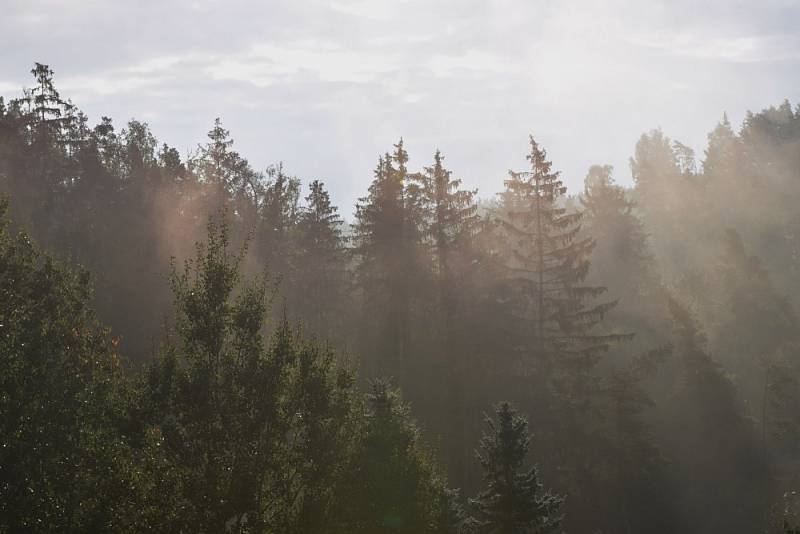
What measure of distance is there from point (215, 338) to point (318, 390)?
8.66ft

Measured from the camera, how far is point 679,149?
131500 mm

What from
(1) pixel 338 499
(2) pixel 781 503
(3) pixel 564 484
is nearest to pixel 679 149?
(2) pixel 781 503

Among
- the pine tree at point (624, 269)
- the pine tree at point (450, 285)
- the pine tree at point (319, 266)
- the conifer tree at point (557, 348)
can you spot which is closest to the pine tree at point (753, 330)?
the pine tree at point (624, 269)

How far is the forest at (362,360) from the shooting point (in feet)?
43.3

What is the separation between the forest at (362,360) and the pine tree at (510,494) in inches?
2.9

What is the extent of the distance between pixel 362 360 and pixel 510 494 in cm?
2230

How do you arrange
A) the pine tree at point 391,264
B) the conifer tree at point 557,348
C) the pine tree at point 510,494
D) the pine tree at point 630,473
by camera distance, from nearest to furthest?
1. the pine tree at point 510,494
2. the pine tree at point 630,473
3. the conifer tree at point 557,348
4. the pine tree at point 391,264

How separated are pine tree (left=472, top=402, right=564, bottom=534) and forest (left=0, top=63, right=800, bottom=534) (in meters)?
0.07

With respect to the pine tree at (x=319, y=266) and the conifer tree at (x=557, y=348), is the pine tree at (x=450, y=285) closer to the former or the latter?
the conifer tree at (x=557, y=348)

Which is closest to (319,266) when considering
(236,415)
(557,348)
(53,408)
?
(557,348)

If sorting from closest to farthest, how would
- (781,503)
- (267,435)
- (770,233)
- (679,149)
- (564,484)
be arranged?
(267,435), (564,484), (781,503), (770,233), (679,149)

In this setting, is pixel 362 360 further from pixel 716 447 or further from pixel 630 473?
pixel 716 447

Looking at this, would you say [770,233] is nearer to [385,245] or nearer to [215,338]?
[385,245]

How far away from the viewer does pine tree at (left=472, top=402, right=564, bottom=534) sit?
Answer: 19.7 metres
